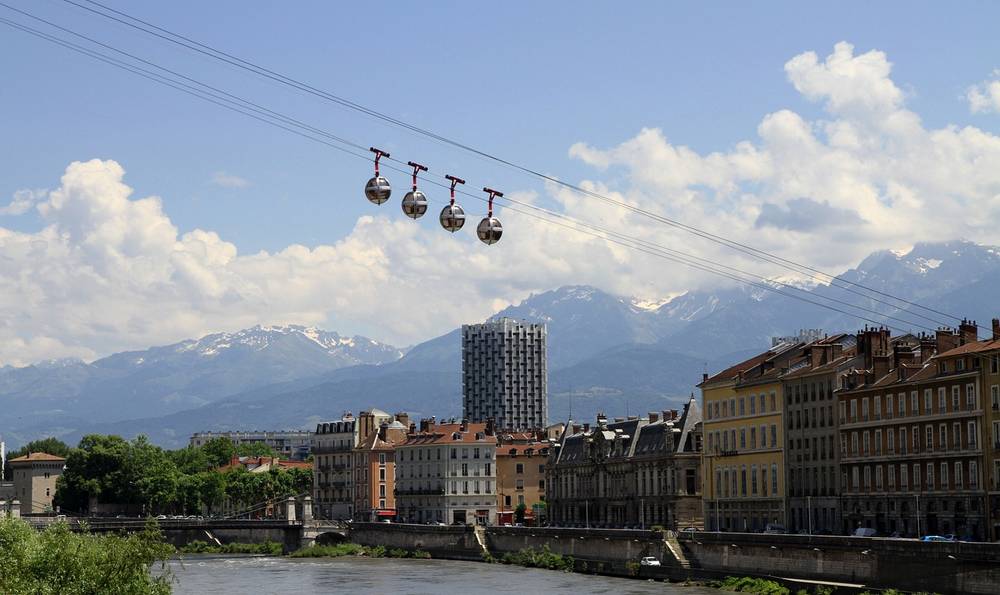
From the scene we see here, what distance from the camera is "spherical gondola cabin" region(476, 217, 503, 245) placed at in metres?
44.3

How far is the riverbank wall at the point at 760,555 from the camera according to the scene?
7369 cm

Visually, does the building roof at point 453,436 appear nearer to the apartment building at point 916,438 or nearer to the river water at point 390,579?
the river water at point 390,579

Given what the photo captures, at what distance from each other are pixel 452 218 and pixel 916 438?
60353 millimetres

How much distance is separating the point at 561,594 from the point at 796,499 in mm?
24200

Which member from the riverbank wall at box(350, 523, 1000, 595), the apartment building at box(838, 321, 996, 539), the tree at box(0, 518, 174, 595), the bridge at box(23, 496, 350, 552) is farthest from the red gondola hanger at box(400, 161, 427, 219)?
the bridge at box(23, 496, 350, 552)

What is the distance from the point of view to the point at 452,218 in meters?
44.1

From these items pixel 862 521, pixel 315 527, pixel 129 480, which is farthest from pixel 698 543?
pixel 129 480

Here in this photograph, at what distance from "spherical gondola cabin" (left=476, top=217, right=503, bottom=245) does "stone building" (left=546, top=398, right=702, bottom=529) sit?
87.7 m

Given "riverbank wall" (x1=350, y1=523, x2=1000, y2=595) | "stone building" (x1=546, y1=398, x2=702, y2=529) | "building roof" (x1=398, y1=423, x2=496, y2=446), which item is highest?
"building roof" (x1=398, y1=423, x2=496, y2=446)

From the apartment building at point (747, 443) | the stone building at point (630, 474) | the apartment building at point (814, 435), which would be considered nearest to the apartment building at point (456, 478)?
the stone building at point (630, 474)

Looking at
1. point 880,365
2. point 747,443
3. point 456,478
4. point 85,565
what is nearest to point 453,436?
point 456,478

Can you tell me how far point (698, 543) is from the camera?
101875 millimetres

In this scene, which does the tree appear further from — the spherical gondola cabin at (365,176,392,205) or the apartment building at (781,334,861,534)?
the apartment building at (781,334,861,534)

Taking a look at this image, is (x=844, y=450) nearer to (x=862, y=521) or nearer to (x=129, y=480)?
(x=862, y=521)
